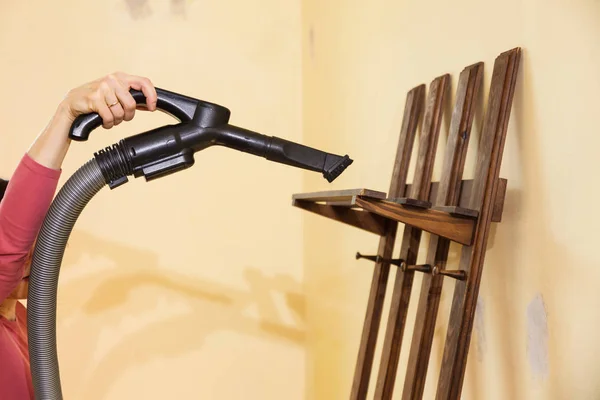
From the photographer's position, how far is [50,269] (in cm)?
79

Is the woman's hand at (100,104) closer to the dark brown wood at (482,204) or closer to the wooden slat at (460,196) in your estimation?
the wooden slat at (460,196)

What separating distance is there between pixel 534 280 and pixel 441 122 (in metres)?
0.38

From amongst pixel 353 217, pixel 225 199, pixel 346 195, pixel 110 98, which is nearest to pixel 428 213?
pixel 346 195

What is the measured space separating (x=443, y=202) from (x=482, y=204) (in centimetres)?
Result: 10

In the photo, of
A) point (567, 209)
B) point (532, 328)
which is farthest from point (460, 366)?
point (567, 209)

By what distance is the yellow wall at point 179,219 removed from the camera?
168 cm

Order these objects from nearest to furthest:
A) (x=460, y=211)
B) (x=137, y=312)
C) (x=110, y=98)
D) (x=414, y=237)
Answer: (x=110, y=98), (x=460, y=211), (x=414, y=237), (x=137, y=312)

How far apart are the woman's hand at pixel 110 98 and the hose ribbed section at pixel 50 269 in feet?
0.22

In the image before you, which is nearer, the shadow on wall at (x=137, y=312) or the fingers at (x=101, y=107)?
the fingers at (x=101, y=107)

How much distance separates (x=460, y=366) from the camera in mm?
925

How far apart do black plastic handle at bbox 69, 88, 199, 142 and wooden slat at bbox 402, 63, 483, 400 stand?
0.47 metres

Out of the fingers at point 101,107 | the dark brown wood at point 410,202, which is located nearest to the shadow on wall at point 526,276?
the dark brown wood at point 410,202

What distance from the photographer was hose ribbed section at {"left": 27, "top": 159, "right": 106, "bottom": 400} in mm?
771

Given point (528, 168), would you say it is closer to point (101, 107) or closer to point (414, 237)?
point (414, 237)
